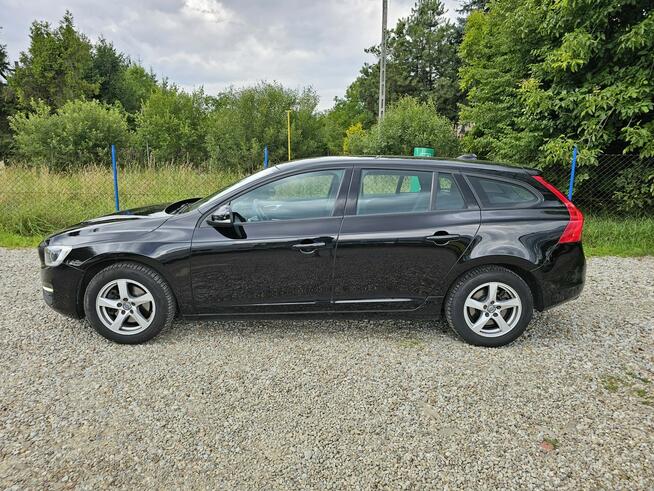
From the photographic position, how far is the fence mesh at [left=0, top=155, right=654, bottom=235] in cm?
798

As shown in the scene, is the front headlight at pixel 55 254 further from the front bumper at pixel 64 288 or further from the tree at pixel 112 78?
the tree at pixel 112 78

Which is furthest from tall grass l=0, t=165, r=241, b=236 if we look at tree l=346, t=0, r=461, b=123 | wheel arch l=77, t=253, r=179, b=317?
tree l=346, t=0, r=461, b=123

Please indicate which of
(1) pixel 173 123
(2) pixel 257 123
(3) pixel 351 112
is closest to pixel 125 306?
(2) pixel 257 123

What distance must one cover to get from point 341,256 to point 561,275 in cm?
182

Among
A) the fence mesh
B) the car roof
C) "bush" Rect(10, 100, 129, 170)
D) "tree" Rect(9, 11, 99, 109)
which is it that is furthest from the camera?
"tree" Rect(9, 11, 99, 109)

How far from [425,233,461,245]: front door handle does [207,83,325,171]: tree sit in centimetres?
1517

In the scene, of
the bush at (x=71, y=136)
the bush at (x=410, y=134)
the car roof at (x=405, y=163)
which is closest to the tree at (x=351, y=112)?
the bush at (x=410, y=134)

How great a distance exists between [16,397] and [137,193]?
6.74 m

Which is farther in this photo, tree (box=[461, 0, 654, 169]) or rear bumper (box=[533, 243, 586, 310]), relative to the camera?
tree (box=[461, 0, 654, 169])

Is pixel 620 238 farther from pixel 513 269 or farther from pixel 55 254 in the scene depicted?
pixel 55 254

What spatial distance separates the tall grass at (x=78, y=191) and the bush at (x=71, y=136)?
6.04 m

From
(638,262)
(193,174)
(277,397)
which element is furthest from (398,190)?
→ (193,174)

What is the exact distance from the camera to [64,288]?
358 centimetres

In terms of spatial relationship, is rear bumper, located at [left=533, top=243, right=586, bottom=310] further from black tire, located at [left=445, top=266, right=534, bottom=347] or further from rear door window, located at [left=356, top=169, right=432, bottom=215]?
rear door window, located at [left=356, top=169, right=432, bottom=215]
